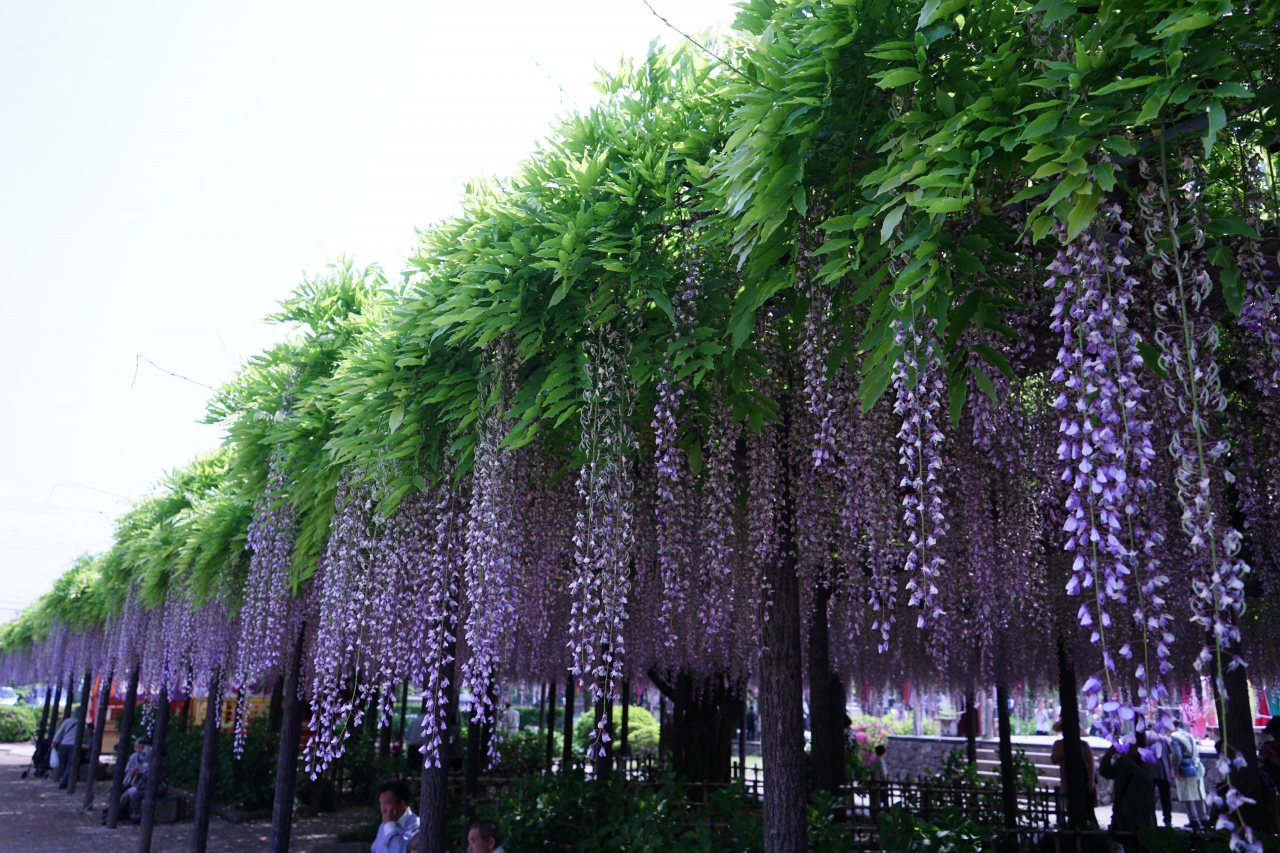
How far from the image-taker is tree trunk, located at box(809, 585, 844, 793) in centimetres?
855

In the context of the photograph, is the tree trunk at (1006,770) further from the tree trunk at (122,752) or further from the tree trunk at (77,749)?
the tree trunk at (77,749)

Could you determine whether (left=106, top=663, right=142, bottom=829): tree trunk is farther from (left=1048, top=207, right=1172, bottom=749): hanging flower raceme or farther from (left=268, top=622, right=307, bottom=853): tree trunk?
(left=1048, top=207, right=1172, bottom=749): hanging flower raceme

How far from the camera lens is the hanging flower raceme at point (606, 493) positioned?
396 centimetres

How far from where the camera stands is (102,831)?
13727 mm

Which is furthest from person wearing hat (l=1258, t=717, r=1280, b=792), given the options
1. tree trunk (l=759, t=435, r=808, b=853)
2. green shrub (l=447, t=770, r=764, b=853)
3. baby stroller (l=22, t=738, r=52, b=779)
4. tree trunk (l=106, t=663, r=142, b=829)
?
baby stroller (l=22, t=738, r=52, b=779)

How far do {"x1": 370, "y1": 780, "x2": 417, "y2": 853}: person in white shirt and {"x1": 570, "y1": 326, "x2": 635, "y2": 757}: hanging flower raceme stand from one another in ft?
11.3

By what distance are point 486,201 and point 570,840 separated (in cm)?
491

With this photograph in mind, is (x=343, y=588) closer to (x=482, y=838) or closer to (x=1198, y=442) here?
(x=482, y=838)

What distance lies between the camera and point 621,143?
392cm

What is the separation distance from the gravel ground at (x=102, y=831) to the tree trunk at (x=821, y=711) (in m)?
6.73

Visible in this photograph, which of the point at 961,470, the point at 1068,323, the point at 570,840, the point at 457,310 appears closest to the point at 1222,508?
the point at 961,470

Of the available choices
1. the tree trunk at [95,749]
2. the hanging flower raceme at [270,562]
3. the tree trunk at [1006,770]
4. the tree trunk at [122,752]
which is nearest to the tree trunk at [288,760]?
the hanging flower raceme at [270,562]

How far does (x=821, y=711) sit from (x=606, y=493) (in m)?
5.74

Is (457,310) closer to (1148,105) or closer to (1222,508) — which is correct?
(1148,105)
